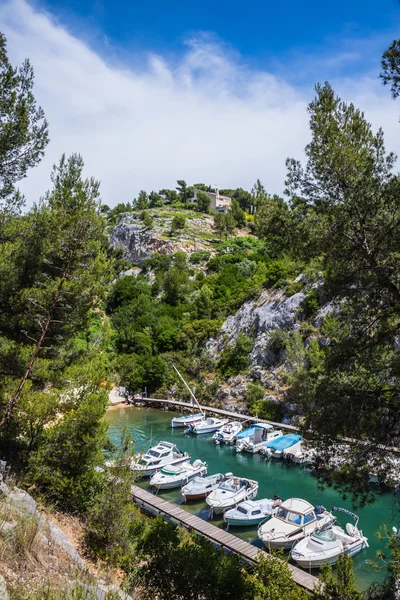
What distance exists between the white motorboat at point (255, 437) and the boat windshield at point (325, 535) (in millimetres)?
9875

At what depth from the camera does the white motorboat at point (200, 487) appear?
57.1 ft

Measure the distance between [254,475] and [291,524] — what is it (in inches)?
257

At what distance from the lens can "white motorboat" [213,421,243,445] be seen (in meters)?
25.3

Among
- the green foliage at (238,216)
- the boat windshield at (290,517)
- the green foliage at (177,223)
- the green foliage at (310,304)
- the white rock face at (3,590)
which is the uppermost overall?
the green foliage at (238,216)

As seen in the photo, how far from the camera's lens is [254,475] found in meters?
20.6

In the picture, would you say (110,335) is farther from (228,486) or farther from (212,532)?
(228,486)

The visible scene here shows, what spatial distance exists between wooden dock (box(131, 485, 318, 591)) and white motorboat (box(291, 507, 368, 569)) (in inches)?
35.6

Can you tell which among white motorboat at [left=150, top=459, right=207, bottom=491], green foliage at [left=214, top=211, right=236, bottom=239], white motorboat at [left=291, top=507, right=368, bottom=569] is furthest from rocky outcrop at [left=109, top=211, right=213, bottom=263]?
white motorboat at [left=291, top=507, right=368, bottom=569]

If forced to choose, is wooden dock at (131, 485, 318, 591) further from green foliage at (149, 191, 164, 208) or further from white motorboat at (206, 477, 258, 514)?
green foliage at (149, 191, 164, 208)

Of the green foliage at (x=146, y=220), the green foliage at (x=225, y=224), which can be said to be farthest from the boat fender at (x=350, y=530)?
the green foliage at (x=146, y=220)

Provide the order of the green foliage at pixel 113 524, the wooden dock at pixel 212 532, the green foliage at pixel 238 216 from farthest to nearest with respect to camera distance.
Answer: the green foliage at pixel 238 216, the wooden dock at pixel 212 532, the green foliage at pixel 113 524

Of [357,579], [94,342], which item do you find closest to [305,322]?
[357,579]

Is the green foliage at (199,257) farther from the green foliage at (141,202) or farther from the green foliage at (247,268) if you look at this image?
the green foliage at (141,202)

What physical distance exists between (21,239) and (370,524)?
1636 cm
